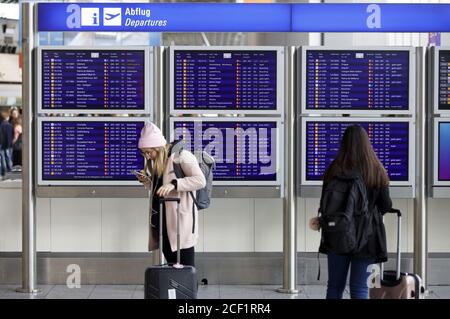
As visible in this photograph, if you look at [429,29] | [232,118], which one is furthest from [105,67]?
[429,29]

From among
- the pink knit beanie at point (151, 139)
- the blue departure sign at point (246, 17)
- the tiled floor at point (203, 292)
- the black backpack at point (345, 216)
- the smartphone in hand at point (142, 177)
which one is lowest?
the tiled floor at point (203, 292)

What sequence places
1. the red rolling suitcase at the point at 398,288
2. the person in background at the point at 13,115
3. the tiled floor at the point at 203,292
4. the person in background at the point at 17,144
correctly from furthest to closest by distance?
1. the person in background at the point at 13,115
2. the person in background at the point at 17,144
3. the tiled floor at the point at 203,292
4. the red rolling suitcase at the point at 398,288

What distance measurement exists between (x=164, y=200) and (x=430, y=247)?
3.24m

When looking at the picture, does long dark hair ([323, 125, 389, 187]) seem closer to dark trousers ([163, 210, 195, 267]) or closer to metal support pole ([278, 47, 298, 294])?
dark trousers ([163, 210, 195, 267])

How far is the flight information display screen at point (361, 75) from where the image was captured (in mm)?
7617

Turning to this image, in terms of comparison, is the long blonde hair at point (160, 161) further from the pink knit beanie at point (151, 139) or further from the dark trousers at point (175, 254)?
the dark trousers at point (175, 254)

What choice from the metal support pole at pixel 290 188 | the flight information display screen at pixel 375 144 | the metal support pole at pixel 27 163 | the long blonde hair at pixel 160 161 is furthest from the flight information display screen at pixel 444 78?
the metal support pole at pixel 27 163

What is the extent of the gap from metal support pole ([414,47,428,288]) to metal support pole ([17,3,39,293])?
133 inches

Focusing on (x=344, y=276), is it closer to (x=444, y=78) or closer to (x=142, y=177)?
(x=142, y=177)

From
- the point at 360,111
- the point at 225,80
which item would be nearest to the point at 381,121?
the point at 360,111

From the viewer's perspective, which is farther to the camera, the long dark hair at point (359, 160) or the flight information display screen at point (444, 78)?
the flight information display screen at point (444, 78)

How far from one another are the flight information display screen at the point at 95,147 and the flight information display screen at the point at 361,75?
5.28 feet

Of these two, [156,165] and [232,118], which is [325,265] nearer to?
[232,118]
